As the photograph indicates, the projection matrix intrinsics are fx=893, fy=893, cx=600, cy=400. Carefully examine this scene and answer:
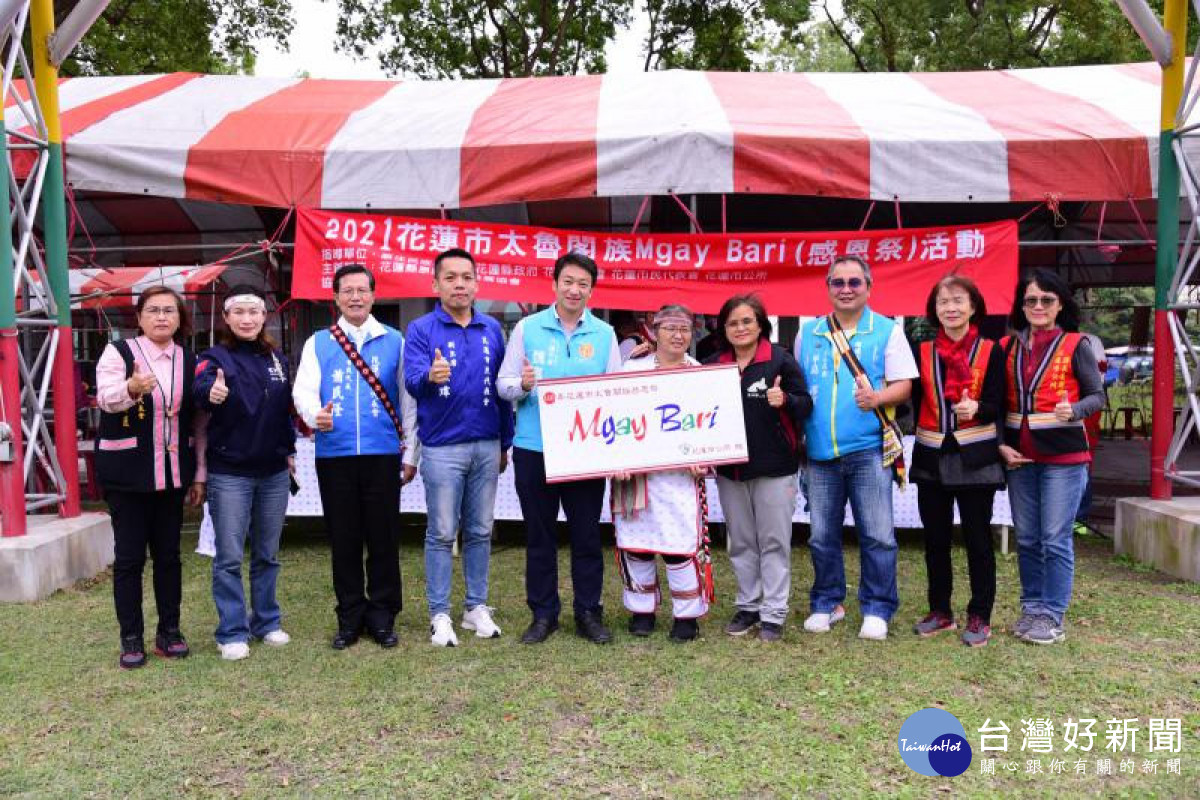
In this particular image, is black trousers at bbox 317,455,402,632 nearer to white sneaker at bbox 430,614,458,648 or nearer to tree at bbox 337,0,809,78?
white sneaker at bbox 430,614,458,648

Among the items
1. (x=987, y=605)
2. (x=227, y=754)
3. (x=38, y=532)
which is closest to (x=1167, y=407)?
(x=987, y=605)

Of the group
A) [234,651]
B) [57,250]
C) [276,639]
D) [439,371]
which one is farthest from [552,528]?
[57,250]

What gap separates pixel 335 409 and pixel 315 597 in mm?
1666

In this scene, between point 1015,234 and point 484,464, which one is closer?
point 484,464

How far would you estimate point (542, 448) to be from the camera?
12.8ft

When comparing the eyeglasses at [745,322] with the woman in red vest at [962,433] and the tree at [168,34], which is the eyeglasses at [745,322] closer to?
the woman in red vest at [962,433]

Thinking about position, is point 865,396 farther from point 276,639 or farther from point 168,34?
point 168,34

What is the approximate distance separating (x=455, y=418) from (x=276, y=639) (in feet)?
4.39

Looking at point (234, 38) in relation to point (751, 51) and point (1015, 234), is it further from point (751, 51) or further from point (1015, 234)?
point (1015, 234)

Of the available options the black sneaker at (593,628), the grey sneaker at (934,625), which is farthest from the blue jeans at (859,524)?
the black sneaker at (593,628)

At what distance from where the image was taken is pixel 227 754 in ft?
9.73

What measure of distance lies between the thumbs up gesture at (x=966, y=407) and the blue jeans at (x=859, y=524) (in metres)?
0.37

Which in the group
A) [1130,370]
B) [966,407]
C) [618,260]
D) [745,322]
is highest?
[618,260]

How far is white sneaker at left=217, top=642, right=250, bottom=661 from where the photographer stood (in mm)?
3859
